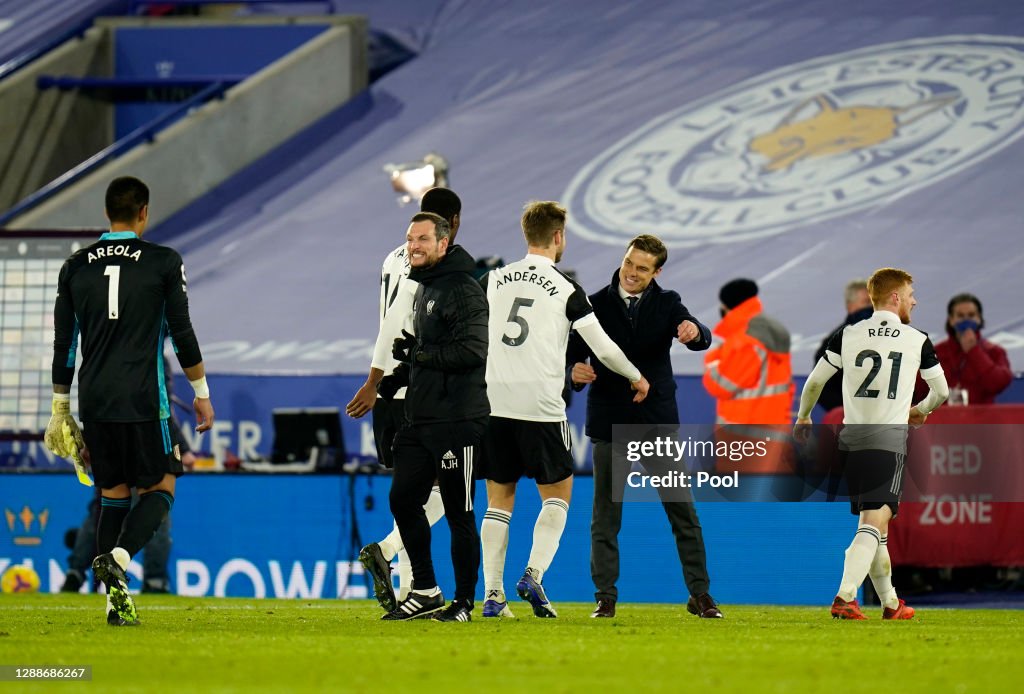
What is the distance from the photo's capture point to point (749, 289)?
13.1 m

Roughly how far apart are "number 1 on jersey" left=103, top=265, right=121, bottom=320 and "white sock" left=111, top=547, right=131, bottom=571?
112 cm

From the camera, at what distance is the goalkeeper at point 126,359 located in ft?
27.0

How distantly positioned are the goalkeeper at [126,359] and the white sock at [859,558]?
11.7 feet

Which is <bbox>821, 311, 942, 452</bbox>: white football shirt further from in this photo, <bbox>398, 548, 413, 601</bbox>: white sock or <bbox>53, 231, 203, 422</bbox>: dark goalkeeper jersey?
<bbox>53, 231, 203, 422</bbox>: dark goalkeeper jersey

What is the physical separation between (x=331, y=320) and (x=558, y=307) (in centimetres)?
974

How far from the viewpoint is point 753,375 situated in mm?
12633

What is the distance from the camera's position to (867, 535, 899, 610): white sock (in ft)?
31.4

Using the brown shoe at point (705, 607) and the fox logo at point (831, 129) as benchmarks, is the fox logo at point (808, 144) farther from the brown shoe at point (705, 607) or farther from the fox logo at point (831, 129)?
the brown shoe at point (705, 607)

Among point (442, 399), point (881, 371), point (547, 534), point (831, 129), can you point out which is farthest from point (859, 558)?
point (831, 129)

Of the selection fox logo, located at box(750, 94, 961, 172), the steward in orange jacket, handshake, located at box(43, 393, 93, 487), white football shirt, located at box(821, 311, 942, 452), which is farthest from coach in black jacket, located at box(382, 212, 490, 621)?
fox logo, located at box(750, 94, 961, 172)

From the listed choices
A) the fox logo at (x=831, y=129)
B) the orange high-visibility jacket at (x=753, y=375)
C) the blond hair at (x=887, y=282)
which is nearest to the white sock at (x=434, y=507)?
the blond hair at (x=887, y=282)

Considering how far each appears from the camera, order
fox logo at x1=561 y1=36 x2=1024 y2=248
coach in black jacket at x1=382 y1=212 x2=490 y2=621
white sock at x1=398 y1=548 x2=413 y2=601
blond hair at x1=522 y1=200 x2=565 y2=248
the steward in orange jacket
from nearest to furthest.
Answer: coach in black jacket at x1=382 y1=212 x2=490 y2=621
blond hair at x1=522 y1=200 x2=565 y2=248
white sock at x1=398 y1=548 x2=413 y2=601
the steward in orange jacket
fox logo at x1=561 y1=36 x2=1024 y2=248

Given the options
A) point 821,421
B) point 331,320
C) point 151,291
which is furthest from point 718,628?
point 331,320

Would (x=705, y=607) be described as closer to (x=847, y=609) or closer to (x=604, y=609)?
(x=604, y=609)
